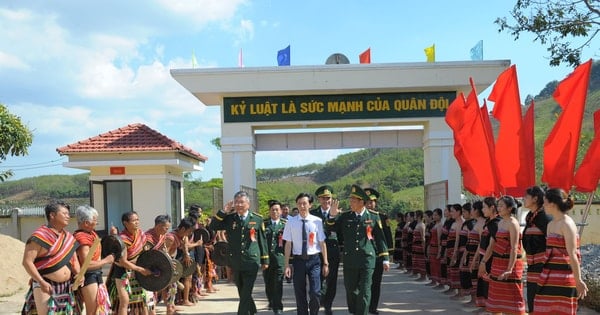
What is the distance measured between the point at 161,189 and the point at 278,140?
329 cm

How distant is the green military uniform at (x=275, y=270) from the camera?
920 centimetres

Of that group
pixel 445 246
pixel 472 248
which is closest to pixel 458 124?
pixel 445 246

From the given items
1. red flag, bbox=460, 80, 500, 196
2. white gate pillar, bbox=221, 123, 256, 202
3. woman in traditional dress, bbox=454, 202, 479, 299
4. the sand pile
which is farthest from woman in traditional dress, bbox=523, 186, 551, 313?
the sand pile

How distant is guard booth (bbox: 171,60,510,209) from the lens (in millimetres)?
14719

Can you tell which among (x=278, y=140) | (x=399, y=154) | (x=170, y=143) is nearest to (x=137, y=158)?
(x=170, y=143)

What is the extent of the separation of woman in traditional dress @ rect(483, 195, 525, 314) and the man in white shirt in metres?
2.05

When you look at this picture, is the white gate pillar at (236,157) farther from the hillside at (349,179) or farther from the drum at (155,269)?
the hillside at (349,179)

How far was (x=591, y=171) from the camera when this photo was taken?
8.66 metres

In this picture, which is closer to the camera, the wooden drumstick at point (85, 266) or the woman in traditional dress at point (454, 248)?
the wooden drumstick at point (85, 266)

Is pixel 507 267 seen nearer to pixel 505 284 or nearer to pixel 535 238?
pixel 505 284

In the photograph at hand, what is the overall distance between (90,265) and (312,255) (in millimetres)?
2865

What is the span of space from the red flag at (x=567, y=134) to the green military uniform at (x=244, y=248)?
412cm

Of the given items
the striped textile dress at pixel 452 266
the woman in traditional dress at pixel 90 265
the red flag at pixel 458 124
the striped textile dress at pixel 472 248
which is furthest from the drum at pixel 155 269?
the red flag at pixel 458 124

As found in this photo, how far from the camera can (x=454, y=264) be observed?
1005 centimetres
